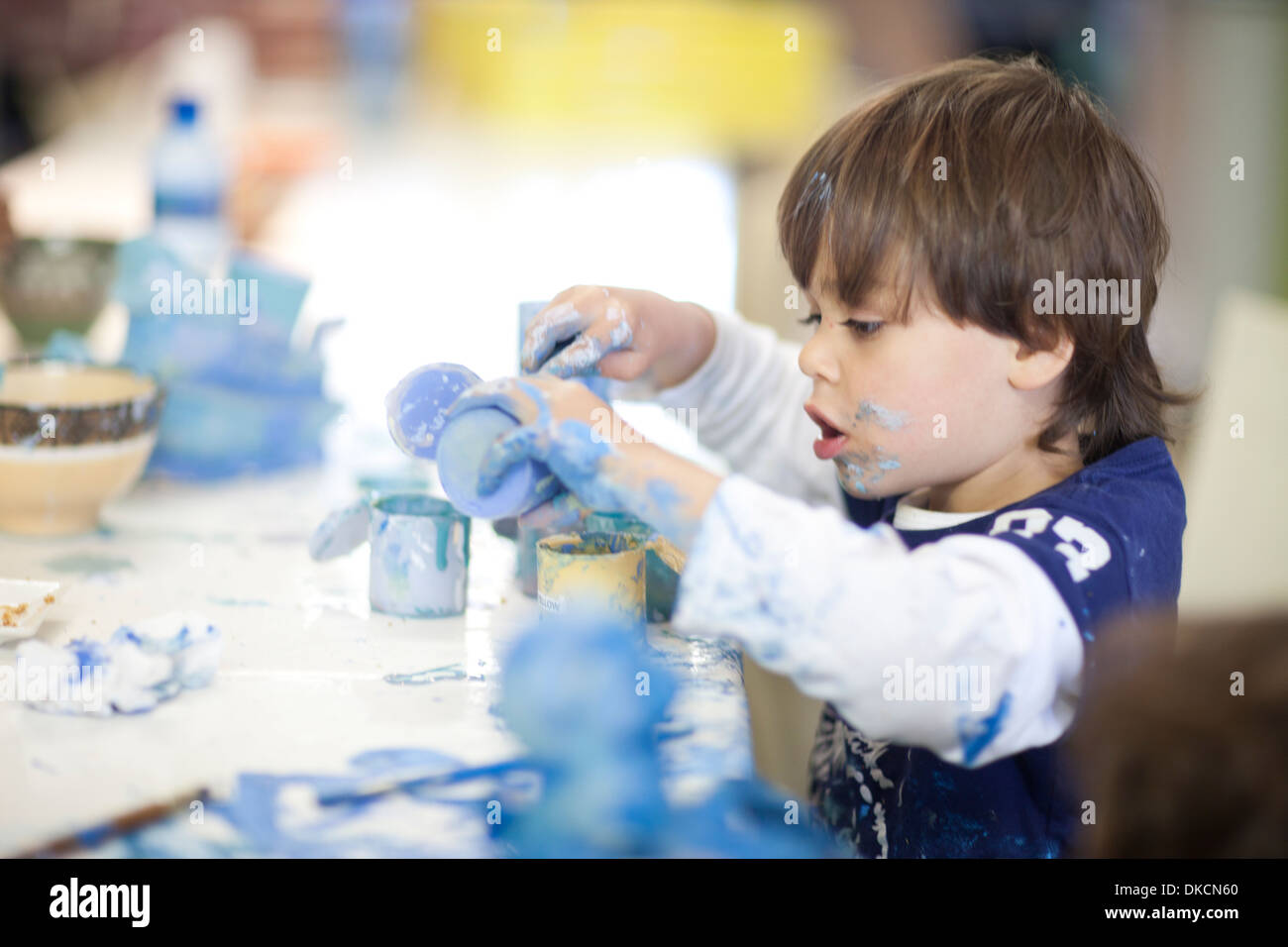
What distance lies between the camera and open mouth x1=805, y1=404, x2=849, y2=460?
97 cm

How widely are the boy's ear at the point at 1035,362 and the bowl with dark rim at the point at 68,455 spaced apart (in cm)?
81

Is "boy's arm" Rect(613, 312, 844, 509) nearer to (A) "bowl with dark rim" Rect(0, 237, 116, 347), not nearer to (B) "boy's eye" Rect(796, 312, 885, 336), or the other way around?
(B) "boy's eye" Rect(796, 312, 885, 336)

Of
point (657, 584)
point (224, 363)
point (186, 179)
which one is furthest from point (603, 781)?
point (186, 179)

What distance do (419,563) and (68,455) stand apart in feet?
1.25

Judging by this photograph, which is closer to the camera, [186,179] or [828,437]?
[828,437]

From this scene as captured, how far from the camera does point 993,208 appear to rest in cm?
90

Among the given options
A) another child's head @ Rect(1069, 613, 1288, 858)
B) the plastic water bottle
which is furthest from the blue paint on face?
the plastic water bottle

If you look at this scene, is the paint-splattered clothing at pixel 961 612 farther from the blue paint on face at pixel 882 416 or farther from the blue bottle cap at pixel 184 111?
the blue bottle cap at pixel 184 111

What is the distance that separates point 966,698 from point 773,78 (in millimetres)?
2569

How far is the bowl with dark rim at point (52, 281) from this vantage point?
5.13 ft

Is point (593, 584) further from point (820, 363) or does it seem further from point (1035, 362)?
point (1035, 362)
